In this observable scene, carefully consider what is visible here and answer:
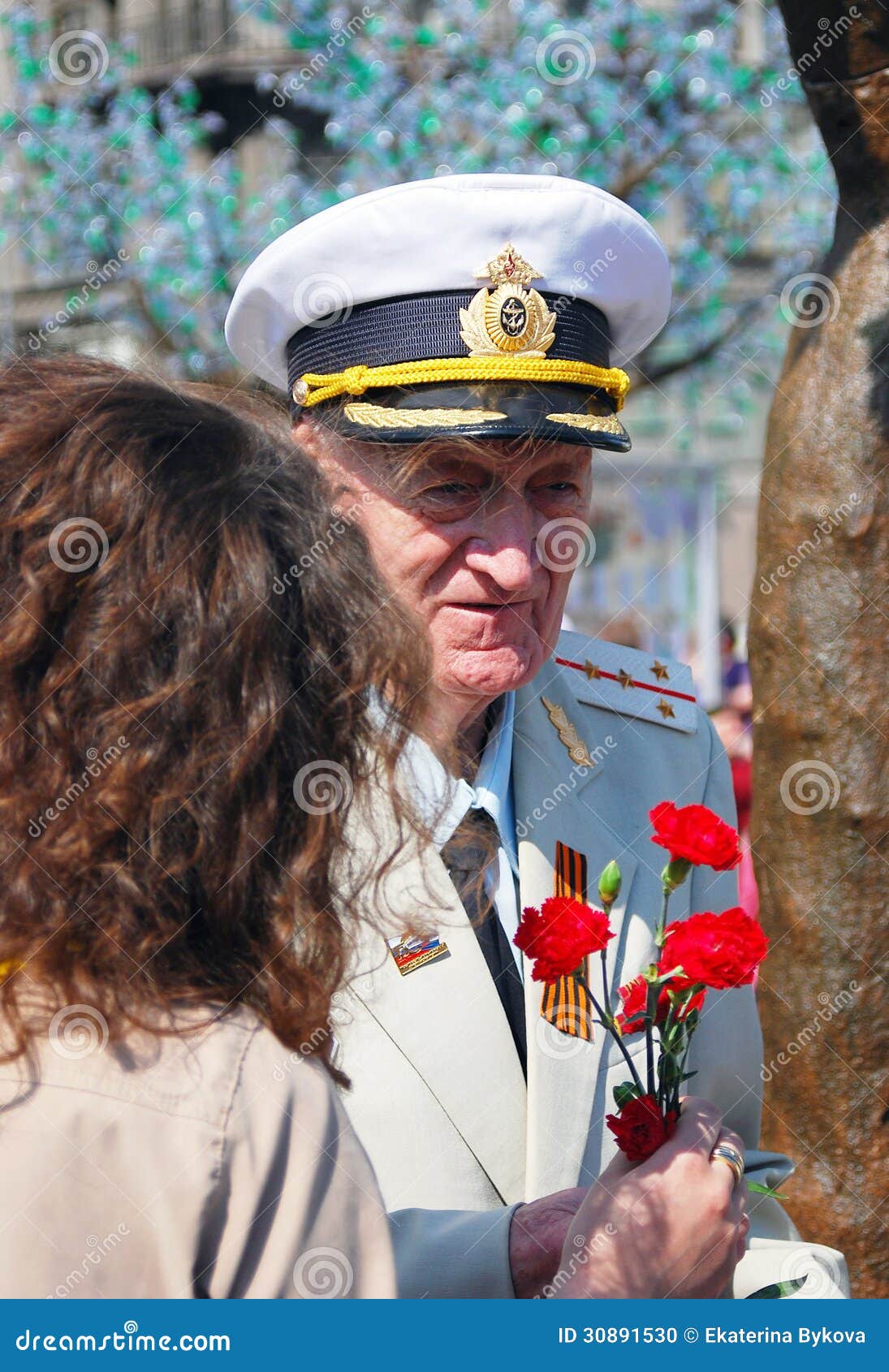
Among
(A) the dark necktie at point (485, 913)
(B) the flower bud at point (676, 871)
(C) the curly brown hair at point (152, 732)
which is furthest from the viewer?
(A) the dark necktie at point (485, 913)

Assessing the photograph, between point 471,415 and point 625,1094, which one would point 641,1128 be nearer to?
point 625,1094

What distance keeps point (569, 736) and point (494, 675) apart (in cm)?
27

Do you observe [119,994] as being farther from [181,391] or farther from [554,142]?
[554,142]

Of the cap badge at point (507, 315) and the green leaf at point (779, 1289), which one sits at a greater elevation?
the cap badge at point (507, 315)

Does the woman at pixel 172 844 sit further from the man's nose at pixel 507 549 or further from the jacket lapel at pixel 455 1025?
the man's nose at pixel 507 549

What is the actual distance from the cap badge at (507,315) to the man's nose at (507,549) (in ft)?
0.85

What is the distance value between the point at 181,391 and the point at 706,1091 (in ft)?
4.39

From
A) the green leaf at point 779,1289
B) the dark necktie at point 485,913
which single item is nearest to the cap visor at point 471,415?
the dark necktie at point 485,913

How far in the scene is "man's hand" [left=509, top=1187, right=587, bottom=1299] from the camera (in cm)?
174

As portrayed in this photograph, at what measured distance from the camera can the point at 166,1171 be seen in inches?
42.9

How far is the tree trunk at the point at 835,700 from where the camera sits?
2520 millimetres

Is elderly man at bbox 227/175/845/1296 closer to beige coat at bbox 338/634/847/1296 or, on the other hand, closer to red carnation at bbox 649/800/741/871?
beige coat at bbox 338/634/847/1296

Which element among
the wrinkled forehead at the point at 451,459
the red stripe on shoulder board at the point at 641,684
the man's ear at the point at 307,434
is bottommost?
the red stripe on shoulder board at the point at 641,684

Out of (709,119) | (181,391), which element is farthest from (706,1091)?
(709,119)
